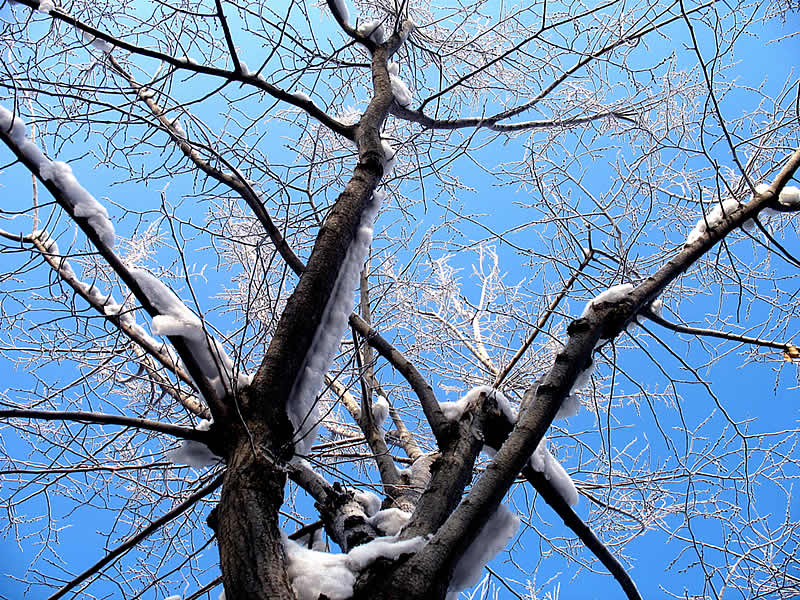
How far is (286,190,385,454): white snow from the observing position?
70.9 inches

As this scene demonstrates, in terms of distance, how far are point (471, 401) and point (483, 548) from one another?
25.4 inches

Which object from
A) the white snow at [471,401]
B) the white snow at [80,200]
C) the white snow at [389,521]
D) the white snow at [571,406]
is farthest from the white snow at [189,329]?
the white snow at [571,406]

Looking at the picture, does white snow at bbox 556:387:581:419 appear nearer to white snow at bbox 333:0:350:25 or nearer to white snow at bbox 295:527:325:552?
white snow at bbox 295:527:325:552

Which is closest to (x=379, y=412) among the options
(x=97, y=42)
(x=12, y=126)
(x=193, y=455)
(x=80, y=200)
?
(x=193, y=455)

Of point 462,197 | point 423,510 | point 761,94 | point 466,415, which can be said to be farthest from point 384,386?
point 761,94

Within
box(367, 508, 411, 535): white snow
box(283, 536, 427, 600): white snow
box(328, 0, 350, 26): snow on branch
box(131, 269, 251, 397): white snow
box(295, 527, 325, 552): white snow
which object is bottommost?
box(283, 536, 427, 600): white snow

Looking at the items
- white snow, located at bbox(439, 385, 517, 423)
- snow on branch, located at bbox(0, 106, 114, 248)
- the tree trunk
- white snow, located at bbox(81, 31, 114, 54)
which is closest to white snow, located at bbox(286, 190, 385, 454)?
the tree trunk

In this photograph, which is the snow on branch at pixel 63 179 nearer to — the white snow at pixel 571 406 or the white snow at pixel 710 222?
the white snow at pixel 571 406

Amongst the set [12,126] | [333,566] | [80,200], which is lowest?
[333,566]

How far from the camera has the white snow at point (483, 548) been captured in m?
1.57

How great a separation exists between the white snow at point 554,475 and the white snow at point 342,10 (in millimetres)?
2421

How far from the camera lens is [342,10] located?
310cm

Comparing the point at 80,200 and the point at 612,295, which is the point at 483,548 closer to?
the point at 612,295

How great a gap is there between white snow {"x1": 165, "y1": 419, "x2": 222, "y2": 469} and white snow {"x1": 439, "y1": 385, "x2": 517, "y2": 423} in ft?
2.68
